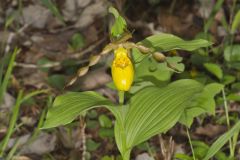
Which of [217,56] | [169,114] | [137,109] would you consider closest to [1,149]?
[137,109]

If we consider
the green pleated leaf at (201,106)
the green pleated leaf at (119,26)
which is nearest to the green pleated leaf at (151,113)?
the green pleated leaf at (201,106)

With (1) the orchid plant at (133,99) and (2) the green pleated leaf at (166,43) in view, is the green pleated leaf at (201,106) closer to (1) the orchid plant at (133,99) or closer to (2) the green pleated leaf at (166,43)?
(1) the orchid plant at (133,99)

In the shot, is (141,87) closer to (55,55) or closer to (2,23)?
(55,55)

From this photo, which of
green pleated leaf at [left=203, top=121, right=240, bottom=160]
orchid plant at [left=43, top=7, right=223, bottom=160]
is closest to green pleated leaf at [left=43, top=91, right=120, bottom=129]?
orchid plant at [left=43, top=7, right=223, bottom=160]

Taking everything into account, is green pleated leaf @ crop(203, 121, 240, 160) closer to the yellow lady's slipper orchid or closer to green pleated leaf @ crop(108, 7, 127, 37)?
the yellow lady's slipper orchid

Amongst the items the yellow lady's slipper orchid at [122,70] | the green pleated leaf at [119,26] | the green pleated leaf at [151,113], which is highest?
the green pleated leaf at [119,26]

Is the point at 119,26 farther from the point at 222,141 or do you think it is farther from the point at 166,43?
the point at 222,141

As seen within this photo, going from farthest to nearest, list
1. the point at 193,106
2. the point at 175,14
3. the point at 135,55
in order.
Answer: the point at 175,14 < the point at 193,106 < the point at 135,55
